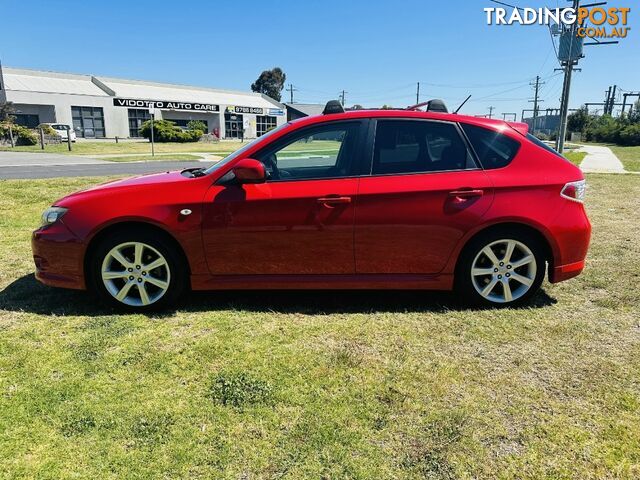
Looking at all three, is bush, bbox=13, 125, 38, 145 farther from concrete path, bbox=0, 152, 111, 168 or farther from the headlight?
the headlight

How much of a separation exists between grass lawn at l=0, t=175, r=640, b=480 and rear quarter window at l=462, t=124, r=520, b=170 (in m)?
1.25

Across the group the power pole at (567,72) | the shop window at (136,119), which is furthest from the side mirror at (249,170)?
the shop window at (136,119)

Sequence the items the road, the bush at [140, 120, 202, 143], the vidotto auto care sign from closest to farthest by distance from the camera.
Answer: the road < the bush at [140, 120, 202, 143] < the vidotto auto care sign

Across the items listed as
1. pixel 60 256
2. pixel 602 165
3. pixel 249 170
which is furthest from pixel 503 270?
pixel 602 165

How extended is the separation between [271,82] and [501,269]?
105 meters

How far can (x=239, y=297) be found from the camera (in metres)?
4.34

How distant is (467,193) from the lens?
3.80 m

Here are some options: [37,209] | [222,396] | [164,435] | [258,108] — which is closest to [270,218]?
[222,396]

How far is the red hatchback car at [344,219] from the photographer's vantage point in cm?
378

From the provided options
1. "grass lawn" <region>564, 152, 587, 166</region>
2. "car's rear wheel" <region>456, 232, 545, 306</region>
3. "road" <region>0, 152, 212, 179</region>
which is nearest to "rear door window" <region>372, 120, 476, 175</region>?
"car's rear wheel" <region>456, 232, 545, 306</region>

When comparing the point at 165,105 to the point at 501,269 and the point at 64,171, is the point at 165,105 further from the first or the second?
the point at 501,269

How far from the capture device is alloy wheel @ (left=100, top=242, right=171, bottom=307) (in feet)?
12.6

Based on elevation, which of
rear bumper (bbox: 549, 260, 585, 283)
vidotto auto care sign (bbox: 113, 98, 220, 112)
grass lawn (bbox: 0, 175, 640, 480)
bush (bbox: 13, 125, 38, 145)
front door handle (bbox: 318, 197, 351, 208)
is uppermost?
vidotto auto care sign (bbox: 113, 98, 220, 112)

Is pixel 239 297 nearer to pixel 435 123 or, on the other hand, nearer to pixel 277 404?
pixel 277 404
